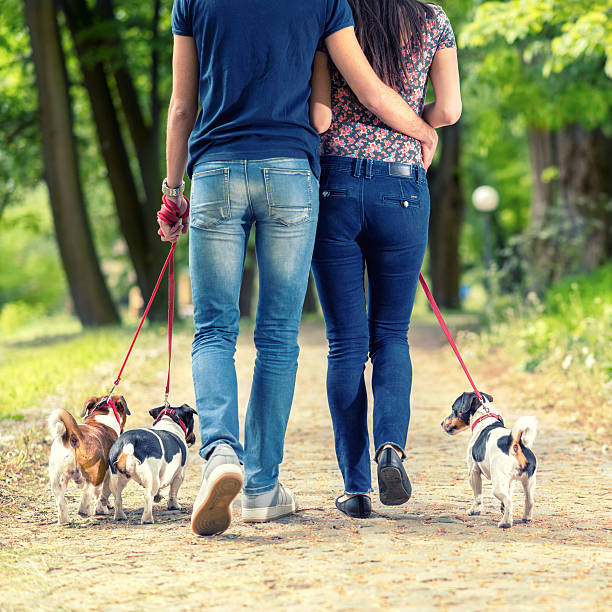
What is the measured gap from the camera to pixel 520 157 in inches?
1205

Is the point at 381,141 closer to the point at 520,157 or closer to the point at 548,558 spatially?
the point at 548,558

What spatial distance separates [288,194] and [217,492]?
1095 mm

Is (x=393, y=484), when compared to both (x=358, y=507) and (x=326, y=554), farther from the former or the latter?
(x=326, y=554)

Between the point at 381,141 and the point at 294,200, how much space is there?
47 centimetres

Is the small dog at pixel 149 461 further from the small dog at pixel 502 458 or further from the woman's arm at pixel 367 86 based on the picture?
the woman's arm at pixel 367 86

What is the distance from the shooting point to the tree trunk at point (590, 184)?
1538 cm

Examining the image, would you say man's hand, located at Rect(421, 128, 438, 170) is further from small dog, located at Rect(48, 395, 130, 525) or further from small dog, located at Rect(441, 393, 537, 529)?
small dog, located at Rect(48, 395, 130, 525)

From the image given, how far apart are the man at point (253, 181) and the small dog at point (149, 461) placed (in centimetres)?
32

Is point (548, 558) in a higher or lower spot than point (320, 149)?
→ lower

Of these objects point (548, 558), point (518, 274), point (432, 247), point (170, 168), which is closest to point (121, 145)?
point (518, 274)

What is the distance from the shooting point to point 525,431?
3.50 m

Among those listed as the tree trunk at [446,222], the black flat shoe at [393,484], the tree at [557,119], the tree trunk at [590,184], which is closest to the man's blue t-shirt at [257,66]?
the black flat shoe at [393,484]

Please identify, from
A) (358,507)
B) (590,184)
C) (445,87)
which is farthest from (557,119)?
(358,507)

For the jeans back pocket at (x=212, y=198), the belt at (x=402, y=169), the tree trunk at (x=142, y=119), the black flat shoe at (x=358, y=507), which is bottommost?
the black flat shoe at (x=358, y=507)
